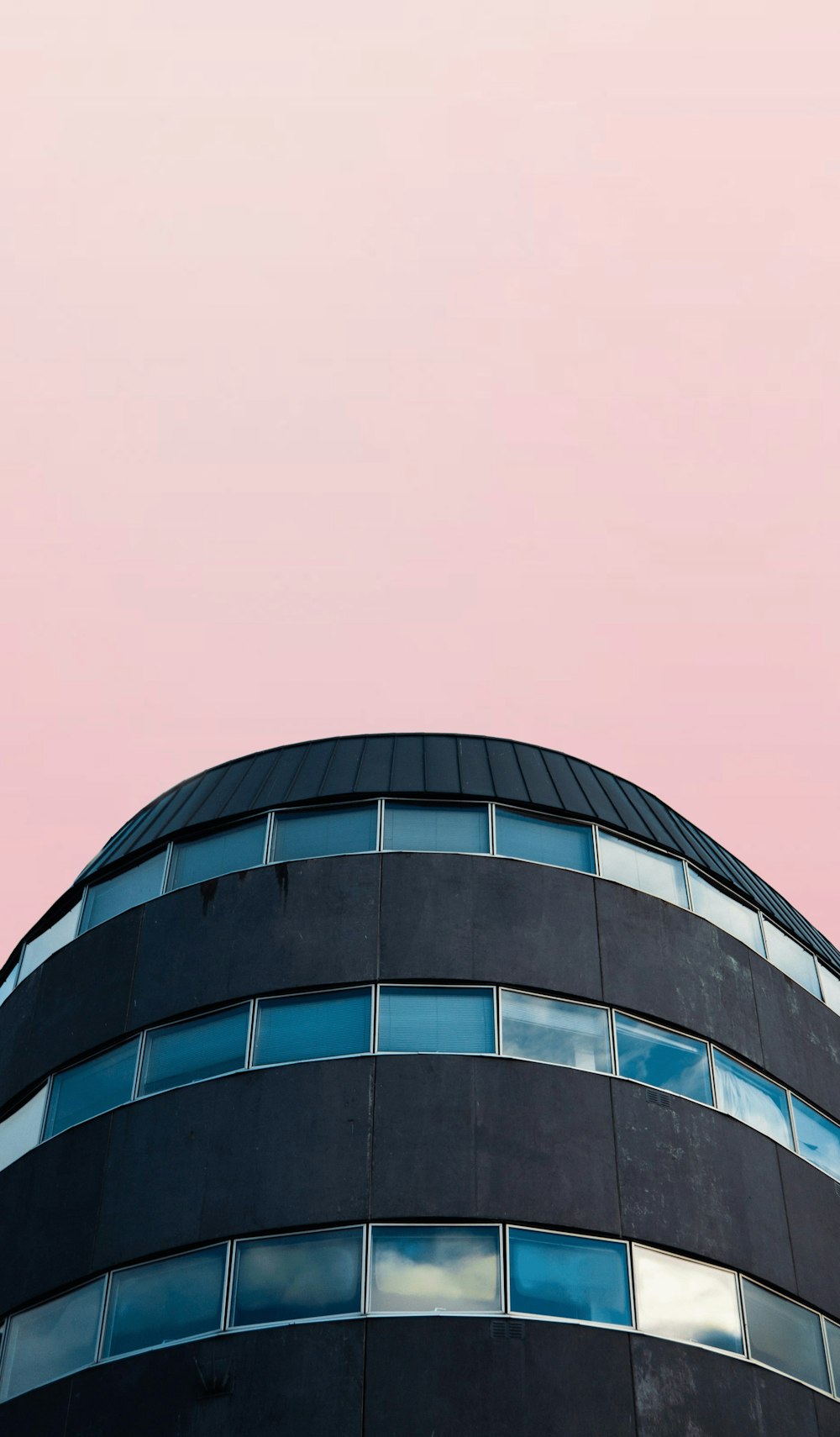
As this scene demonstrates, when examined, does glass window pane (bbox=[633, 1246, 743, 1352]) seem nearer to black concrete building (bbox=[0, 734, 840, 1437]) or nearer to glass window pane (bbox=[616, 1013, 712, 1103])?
black concrete building (bbox=[0, 734, 840, 1437])

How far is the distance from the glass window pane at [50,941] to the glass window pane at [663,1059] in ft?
30.9

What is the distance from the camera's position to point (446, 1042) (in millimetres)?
21062

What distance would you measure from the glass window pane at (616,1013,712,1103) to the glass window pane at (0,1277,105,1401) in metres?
8.07

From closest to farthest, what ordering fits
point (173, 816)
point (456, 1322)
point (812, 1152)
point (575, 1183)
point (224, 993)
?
point (456, 1322) → point (575, 1183) → point (224, 993) → point (812, 1152) → point (173, 816)

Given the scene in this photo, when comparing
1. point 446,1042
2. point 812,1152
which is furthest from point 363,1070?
point 812,1152

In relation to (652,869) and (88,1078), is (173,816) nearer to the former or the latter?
(88,1078)

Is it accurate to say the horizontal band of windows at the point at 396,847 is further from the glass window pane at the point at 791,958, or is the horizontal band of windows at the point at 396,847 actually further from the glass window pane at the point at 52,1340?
the glass window pane at the point at 52,1340

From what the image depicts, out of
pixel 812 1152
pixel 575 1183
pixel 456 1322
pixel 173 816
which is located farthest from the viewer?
pixel 173 816

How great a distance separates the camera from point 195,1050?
70.7 feet

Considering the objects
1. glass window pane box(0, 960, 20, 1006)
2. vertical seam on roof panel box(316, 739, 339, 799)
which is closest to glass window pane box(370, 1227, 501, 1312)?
vertical seam on roof panel box(316, 739, 339, 799)

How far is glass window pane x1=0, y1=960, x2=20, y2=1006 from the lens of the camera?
25891 millimetres

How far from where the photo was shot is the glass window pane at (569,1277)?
1875 centimetres

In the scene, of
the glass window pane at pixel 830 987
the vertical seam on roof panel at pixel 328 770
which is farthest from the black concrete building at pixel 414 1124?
the glass window pane at pixel 830 987

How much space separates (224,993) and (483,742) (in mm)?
6992
